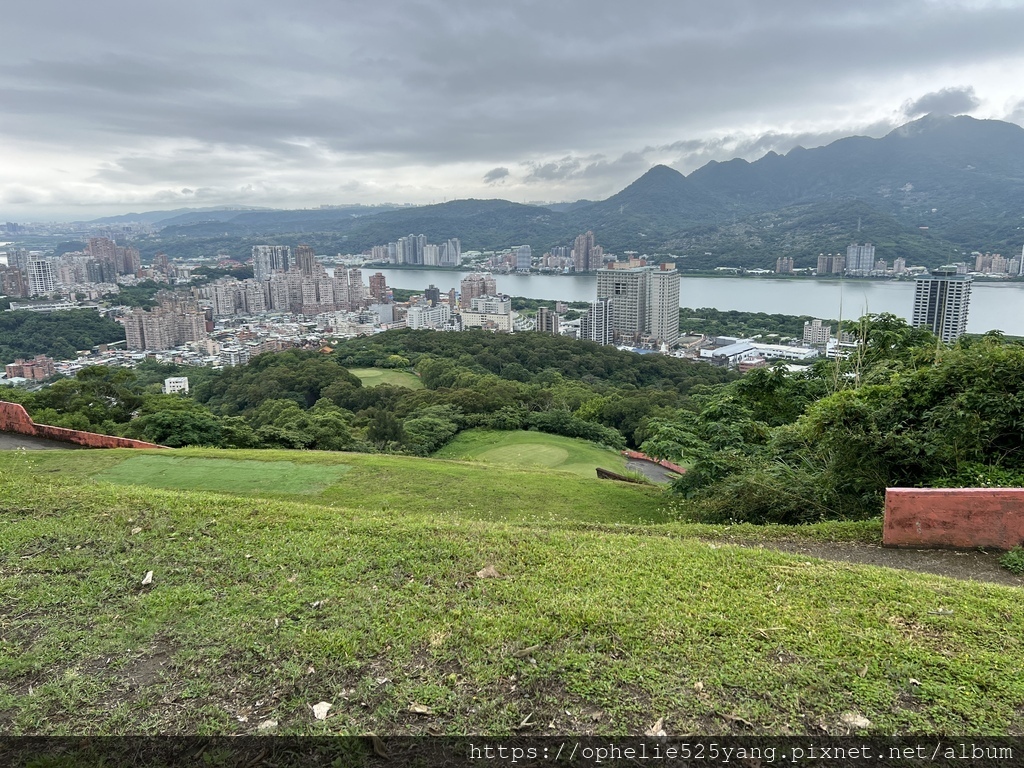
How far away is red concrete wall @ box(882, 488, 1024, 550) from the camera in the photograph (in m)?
4.21

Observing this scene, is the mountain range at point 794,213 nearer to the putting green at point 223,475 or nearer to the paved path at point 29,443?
the putting green at point 223,475

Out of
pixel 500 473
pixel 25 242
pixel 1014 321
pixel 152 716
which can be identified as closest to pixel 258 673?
pixel 152 716

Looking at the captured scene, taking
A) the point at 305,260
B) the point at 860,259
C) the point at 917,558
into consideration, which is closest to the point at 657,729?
the point at 917,558

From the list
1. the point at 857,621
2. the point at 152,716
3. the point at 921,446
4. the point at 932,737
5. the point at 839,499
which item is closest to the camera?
the point at 932,737

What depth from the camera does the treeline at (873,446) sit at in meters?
5.13

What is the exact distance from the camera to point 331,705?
101 inches

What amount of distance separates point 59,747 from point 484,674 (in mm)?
1698

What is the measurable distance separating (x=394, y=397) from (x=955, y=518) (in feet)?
85.9

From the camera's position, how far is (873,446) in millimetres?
5410

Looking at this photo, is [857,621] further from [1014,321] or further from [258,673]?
[1014,321]

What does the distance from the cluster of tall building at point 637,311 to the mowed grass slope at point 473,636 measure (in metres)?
62.1

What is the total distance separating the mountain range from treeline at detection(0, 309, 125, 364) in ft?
296

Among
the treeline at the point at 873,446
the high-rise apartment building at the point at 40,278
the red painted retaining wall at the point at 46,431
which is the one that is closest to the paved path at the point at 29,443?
the red painted retaining wall at the point at 46,431

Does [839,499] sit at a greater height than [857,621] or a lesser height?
lesser
